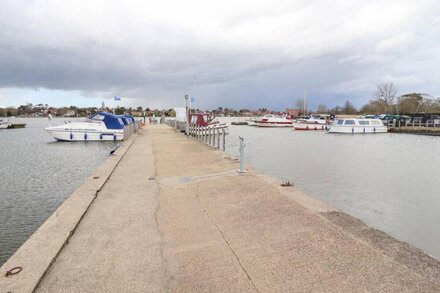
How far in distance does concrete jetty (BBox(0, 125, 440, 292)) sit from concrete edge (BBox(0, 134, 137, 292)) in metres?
0.01

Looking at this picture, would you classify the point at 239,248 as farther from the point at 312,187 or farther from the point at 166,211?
the point at 312,187

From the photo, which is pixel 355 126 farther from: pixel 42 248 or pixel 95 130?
pixel 42 248

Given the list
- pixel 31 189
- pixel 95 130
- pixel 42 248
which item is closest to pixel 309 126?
pixel 95 130

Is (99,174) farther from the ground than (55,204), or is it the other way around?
(99,174)

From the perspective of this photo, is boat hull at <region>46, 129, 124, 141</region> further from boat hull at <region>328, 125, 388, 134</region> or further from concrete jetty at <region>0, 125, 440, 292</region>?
boat hull at <region>328, 125, 388, 134</region>

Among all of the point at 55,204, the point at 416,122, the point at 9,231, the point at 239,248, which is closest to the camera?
the point at 239,248

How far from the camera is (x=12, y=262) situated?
14.1 feet

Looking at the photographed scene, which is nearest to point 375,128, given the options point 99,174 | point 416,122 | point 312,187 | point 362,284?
point 416,122

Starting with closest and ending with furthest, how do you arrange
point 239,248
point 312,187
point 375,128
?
point 239,248
point 312,187
point 375,128

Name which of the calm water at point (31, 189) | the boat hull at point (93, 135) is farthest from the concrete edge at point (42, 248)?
the boat hull at point (93, 135)

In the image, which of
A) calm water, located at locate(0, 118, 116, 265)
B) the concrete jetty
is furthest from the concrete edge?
calm water, located at locate(0, 118, 116, 265)

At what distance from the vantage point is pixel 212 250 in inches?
187

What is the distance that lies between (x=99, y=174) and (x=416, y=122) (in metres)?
69.2

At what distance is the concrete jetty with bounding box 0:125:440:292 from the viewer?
3.82 m
